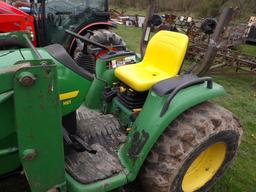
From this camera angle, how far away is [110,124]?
7.89 feet

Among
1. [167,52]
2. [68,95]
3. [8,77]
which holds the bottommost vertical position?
[68,95]

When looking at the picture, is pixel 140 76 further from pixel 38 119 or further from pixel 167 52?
pixel 38 119

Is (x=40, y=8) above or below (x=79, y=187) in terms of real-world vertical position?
above

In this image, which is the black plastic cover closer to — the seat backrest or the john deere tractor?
the seat backrest

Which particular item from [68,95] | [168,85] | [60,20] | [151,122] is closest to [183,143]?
[151,122]

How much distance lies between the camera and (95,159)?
78.6 inches

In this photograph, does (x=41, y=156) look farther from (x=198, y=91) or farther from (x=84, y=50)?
(x=84, y=50)

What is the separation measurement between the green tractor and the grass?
0.37 m

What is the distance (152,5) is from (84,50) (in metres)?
0.83

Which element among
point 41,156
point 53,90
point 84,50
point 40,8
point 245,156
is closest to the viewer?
point 53,90

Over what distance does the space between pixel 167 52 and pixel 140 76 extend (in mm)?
379

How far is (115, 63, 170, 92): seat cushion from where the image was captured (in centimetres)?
229

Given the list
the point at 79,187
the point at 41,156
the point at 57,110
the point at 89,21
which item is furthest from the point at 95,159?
the point at 89,21

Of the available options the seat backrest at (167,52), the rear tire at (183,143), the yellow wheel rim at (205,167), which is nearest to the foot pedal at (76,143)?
the rear tire at (183,143)
